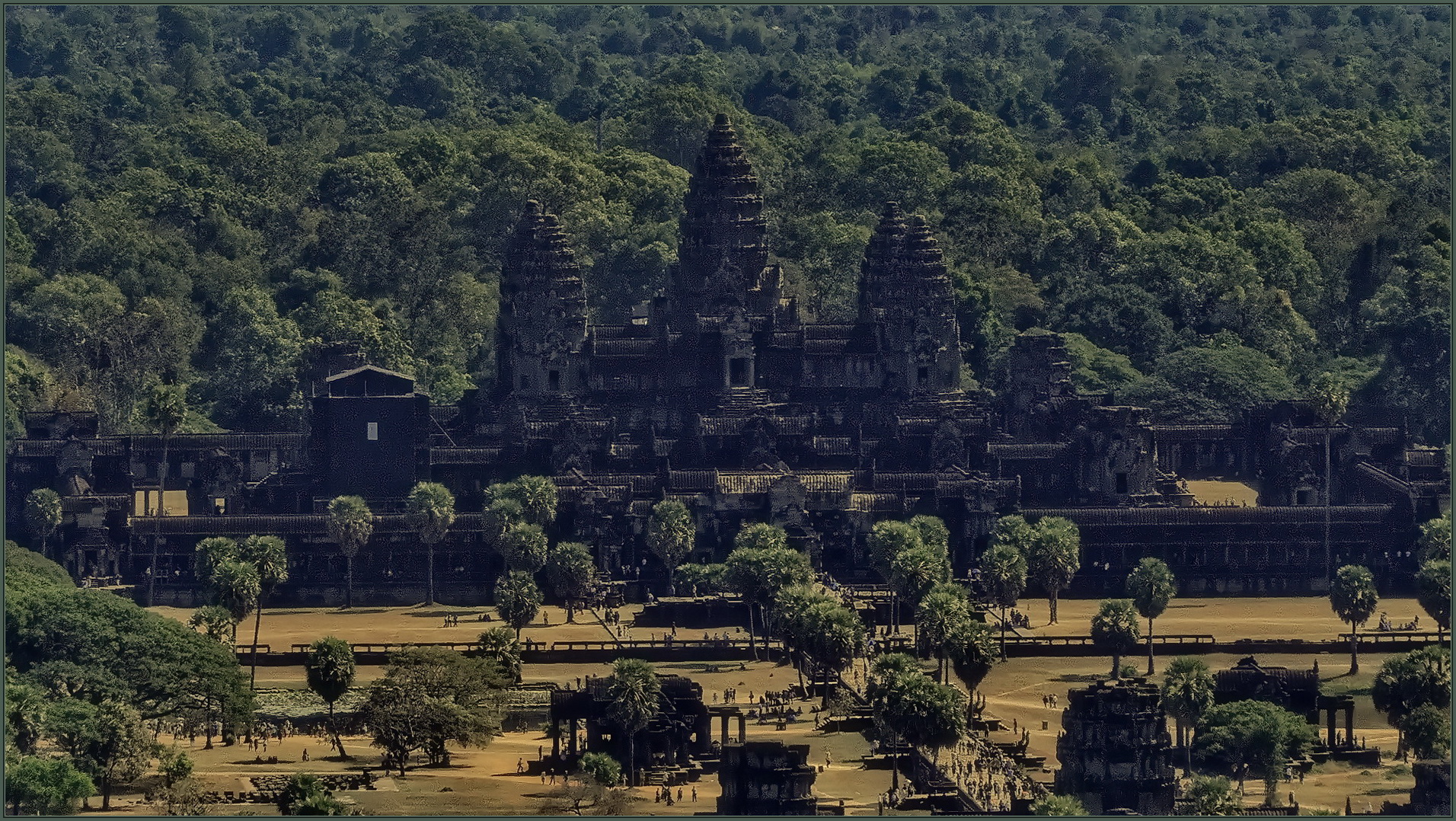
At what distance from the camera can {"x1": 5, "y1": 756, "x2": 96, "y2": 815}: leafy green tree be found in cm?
14062

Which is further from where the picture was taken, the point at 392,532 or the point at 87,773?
the point at 392,532

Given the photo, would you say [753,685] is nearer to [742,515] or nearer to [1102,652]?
[1102,652]

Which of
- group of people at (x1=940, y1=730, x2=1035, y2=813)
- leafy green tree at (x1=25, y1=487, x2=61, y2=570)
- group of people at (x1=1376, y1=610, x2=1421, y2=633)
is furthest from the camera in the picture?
leafy green tree at (x1=25, y1=487, x2=61, y2=570)

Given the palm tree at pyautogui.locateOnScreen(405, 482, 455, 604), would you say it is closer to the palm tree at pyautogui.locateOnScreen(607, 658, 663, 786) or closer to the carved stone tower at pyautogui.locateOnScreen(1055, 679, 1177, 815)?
the palm tree at pyautogui.locateOnScreen(607, 658, 663, 786)

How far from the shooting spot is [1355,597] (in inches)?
6811

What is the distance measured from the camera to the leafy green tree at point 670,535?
618 feet

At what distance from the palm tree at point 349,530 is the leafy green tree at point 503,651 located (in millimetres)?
25753

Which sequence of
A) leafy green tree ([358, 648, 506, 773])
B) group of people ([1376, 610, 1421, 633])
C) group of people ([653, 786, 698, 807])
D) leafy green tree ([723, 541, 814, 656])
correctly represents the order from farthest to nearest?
1. group of people ([1376, 610, 1421, 633])
2. leafy green tree ([723, 541, 814, 656])
3. leafy green tree ([358, 648, 506, 773])
4. group of people ([653, 786, 698, 807])

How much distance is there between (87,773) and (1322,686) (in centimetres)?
4454

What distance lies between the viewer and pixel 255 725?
157m

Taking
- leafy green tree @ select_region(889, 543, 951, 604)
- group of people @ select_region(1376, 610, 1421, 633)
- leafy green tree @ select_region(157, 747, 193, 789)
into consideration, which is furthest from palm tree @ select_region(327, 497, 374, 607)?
leafy green tree @ select_region(157, 747, 193, 789)

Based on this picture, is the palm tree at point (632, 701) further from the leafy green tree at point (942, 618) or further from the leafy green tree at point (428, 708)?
the leafy green tree at point (942, 618)

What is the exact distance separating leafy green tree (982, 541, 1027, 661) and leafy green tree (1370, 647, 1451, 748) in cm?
2379

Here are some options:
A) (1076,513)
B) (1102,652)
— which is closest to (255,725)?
(1102,652)
